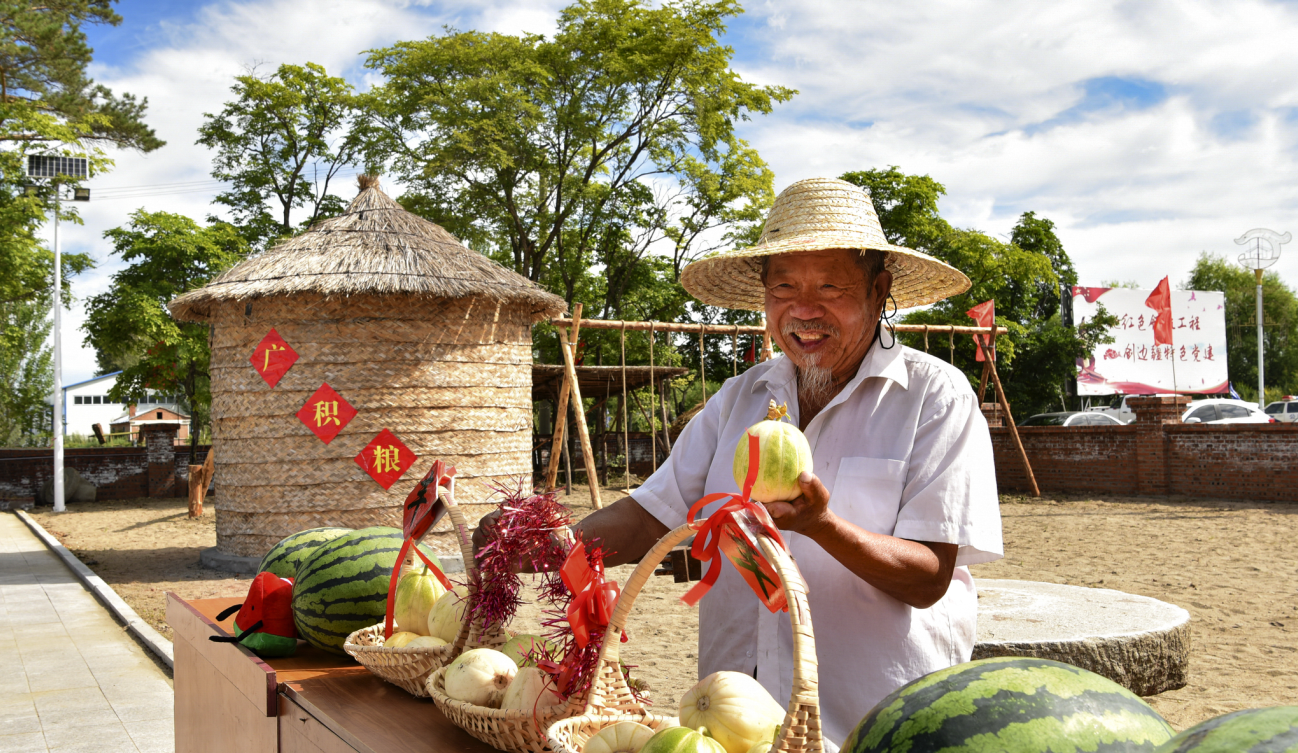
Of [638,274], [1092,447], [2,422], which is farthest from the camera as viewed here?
[2,422]

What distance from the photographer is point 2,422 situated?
33719 mm

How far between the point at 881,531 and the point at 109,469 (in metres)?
20.8

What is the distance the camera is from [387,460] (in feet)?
27.6

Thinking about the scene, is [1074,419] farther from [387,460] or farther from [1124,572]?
[387,460]

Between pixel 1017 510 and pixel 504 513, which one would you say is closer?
pixel 504 513

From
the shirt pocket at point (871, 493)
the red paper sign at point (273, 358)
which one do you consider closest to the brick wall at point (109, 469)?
the red paper sign at point (273, 358)

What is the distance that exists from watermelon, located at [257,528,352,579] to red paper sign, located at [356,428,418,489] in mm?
5943

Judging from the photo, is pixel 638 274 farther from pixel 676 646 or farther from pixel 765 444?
pixel 765 444

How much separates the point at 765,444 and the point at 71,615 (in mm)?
8498

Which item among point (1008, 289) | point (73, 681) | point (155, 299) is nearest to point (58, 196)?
point (155, 299)

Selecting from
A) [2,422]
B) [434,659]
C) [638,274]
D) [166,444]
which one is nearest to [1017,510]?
[638,274]

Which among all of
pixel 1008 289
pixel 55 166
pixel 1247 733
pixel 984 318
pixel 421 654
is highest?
A: pixel 55 166

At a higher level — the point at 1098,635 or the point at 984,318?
the point at 984,318

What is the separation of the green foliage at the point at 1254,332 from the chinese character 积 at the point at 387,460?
48.1 metres
